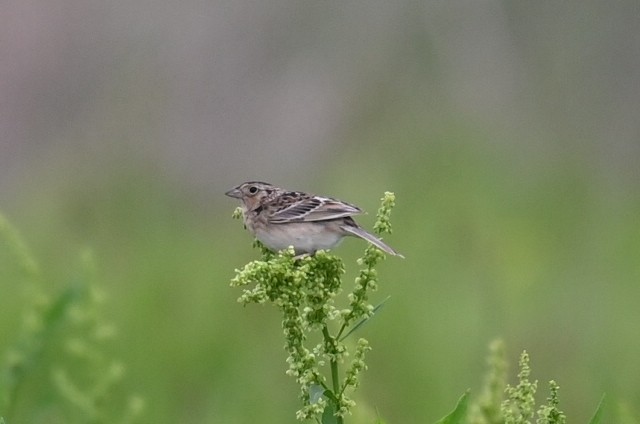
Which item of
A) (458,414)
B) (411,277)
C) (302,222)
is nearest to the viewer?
(458,414)

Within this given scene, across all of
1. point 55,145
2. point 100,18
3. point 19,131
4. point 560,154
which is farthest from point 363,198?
point 100,18

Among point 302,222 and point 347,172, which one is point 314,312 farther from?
point 347,172

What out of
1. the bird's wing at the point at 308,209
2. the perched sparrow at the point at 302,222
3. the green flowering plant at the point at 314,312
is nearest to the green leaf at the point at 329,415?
the green flowering plant at the point at 314,312

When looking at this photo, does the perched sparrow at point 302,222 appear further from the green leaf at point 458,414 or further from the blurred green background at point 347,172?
the green leaf at point 458,414

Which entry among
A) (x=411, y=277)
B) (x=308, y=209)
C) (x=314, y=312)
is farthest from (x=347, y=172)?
(x=314, y=312)

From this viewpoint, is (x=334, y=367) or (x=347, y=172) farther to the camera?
(x=347, y=172)

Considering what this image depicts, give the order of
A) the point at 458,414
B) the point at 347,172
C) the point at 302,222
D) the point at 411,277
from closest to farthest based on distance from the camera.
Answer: the point at 458,414 → the point at 302,222 → the point at 411,277 → the point at 347,172
